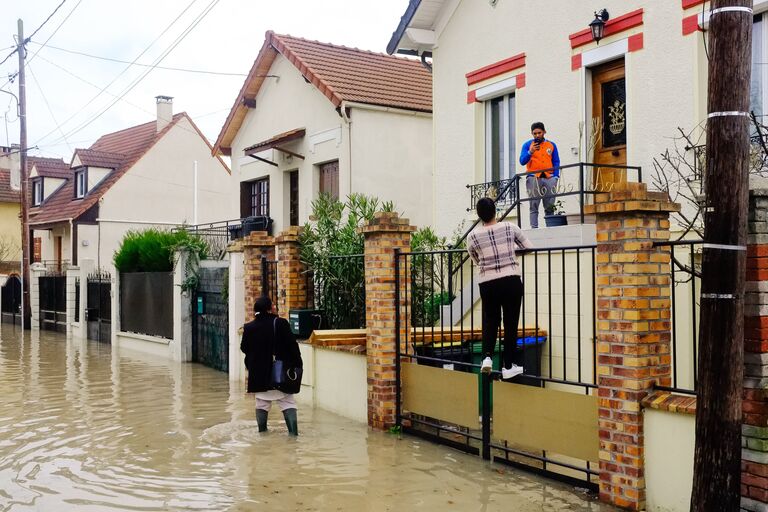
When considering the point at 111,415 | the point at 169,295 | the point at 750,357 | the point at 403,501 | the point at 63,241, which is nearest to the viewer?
the point at 750,357

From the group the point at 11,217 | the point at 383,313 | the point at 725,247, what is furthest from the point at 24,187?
the point at 725,247

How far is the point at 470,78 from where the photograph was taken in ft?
47.9

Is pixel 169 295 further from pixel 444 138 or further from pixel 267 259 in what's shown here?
pixel 444 138

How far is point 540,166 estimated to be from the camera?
12.0 m

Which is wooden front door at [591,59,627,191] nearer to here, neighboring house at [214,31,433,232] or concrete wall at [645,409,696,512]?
concrete wall at [645,409,696,512]

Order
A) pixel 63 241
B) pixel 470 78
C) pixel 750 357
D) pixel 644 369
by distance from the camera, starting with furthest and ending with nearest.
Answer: pixel 63 241 < pixel 470 78 < pixel 644 369 < pixel 750 357

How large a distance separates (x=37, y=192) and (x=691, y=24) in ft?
111

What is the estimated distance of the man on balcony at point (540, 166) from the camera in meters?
11.9

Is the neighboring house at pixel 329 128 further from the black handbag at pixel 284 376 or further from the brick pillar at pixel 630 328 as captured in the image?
the brick pillar at pixel 630 328

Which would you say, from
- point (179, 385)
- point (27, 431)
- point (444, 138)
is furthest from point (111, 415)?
point (444, 138)

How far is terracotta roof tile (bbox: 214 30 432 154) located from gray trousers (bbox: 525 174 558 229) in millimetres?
6852

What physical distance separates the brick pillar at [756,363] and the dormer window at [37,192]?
121 ft

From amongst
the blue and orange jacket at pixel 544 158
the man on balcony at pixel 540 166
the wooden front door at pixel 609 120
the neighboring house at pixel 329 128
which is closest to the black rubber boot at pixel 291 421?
the man on balcony at pixel 540 166

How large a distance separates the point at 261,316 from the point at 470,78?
748 cm
